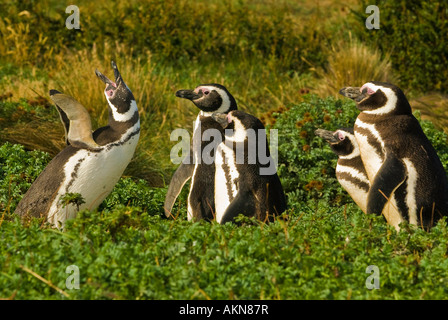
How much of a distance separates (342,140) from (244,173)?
1.08 m

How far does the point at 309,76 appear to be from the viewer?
10.6 m

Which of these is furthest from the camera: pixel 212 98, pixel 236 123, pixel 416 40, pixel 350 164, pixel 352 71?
pixel 416 40

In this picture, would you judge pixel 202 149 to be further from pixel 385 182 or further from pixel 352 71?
pixel 352 71

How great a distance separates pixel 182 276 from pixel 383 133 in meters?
2.26

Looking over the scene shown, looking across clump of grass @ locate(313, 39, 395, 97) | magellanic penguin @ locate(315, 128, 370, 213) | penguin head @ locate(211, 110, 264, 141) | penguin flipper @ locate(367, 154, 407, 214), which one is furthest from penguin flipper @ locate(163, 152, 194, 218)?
clump of grass @ locate(313, 39, 395, 97)

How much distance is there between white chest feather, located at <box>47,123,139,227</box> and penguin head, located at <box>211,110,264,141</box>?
705mm

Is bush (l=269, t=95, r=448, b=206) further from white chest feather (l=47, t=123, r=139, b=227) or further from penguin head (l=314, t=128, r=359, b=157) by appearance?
white chest feather (l=47, t=123, r=139, b=227)

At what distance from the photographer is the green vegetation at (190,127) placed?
11.2 ft

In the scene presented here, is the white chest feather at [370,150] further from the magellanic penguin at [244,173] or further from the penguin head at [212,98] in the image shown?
the penguin head at [212,98]

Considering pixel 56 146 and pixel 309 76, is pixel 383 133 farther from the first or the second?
→ pixel 309 76

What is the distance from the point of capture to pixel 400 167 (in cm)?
490

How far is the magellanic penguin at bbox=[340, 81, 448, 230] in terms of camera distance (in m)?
4.91

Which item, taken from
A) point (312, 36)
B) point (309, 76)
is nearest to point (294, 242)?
point (309, 76)

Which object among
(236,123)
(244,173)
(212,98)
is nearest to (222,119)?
(236,123)
